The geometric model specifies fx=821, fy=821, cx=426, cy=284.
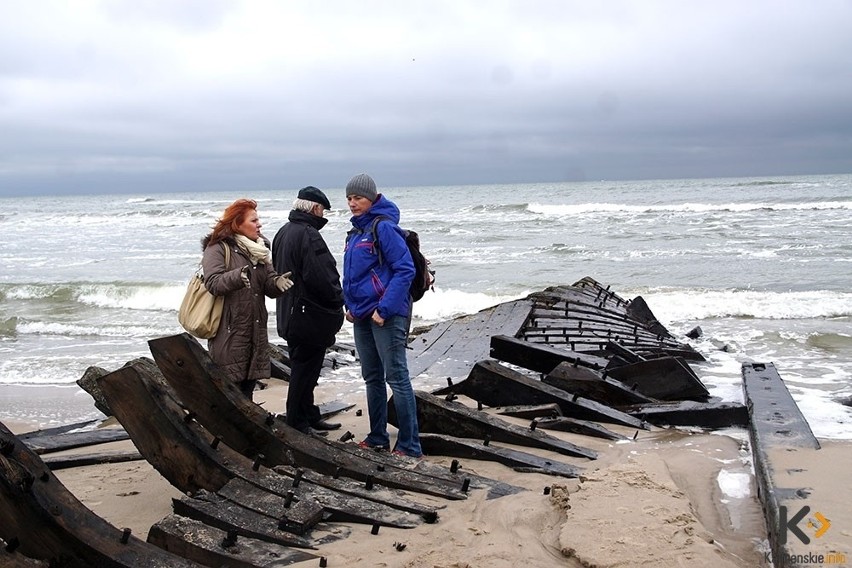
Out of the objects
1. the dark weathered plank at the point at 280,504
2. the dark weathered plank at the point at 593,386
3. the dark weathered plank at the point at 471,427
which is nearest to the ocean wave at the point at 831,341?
the dark weathered plank at the point at 593,386

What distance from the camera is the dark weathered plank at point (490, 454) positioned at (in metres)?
5.20

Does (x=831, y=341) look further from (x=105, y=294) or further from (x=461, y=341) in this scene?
(x=105, y=294)

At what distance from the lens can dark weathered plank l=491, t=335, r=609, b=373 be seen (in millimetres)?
8039

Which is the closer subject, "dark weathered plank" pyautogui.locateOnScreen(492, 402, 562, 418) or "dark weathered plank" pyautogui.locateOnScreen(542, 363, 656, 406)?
"dark weathered plank" pyautogui.locateOnScreen(492, 402, 562, 418)

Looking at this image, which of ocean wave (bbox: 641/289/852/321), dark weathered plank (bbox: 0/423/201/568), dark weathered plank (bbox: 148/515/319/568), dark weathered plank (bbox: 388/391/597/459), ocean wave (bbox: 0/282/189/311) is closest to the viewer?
dark weathered plank (bbox: 0/423/201/568)

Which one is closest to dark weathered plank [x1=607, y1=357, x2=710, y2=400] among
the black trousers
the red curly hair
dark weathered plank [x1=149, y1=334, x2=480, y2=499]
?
the black trousers

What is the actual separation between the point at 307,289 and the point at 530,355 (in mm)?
3280

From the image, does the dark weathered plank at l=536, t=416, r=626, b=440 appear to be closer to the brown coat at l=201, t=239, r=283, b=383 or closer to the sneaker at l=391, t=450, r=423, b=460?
the sneaker at l=391, t=450, r=423, b=460

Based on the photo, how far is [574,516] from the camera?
4.13m

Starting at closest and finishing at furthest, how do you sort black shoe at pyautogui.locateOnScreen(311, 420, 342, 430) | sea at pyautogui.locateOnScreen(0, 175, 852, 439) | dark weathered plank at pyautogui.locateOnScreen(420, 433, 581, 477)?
dark weathered plank at pyautogui.locateOnScreen(420, 433, 581, 477) → black shoe at pyautogui.locateOnScreen(311, 420, 342, 430) → sea at pyautogui.locateOnScreen(0, 175, 852, 439)

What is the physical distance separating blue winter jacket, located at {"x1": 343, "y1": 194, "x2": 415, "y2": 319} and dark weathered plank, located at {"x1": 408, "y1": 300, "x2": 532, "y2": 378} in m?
3.14

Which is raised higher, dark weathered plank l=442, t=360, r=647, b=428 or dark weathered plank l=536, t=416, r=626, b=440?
dark weathered plank l=442, t=360, r=647, b=428

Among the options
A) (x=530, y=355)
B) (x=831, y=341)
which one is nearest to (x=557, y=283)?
(x=831, y=341)

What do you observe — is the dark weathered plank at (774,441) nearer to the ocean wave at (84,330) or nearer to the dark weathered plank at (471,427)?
the dark weathered plank at (471,427)
